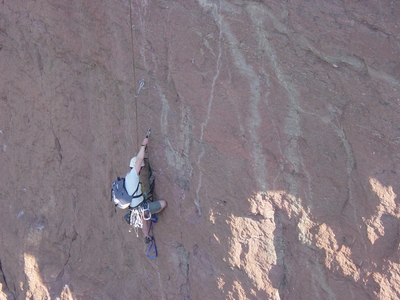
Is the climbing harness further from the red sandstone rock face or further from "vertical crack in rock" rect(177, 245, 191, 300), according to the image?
"vertical crack in rock" rect(177, 245, 191, 300)

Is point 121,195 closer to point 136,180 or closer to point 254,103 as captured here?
point 136,180

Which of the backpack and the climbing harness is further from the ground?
the backpack

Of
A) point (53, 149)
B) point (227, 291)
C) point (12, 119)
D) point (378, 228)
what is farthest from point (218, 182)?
point (12, 119)

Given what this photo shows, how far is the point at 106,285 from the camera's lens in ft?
15.3

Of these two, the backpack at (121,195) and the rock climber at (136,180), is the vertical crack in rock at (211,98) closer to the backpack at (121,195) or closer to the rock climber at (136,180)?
the rock climber at (136,180)

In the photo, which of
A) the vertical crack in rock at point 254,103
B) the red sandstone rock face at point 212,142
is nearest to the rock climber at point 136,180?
the red sandstone rock face at point 212,142

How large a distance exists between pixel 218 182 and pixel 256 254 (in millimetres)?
632

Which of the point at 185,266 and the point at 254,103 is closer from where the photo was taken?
the point at 254,103

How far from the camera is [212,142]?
3473 mm

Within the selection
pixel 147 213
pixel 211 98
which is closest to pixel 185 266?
pixel 147 213

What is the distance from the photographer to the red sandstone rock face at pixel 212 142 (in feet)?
9.29

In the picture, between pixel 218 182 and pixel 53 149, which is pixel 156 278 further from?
pixel 53 149

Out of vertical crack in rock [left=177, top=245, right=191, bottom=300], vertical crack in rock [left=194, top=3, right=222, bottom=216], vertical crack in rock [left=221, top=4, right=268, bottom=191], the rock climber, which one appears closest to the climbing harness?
the rock climber

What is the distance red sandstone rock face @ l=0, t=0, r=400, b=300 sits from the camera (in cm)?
283
